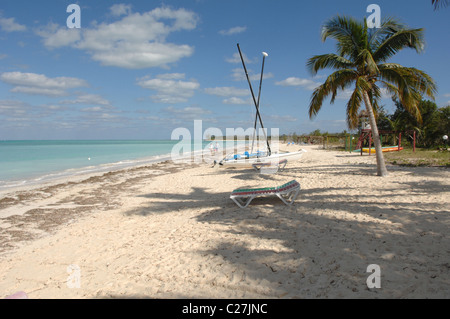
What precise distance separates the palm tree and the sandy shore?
3.01 metres

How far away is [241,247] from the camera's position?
4172mm

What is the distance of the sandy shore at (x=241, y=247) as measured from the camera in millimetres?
3180

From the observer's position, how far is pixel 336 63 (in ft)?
32.5

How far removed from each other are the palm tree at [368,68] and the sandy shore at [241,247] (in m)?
3.01

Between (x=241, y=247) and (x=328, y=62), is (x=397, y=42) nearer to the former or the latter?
(x=328, y=62)

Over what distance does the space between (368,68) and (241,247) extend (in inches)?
315

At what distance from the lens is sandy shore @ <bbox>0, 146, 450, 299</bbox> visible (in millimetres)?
3180

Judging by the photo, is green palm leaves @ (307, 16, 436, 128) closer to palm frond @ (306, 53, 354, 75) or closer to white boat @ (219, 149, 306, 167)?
→ palm frond @ (306, 53, 354, 75)

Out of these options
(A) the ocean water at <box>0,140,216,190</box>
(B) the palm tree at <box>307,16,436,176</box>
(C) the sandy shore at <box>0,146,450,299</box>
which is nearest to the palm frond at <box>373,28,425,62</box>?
(B) the palm tree at <box>307,16,436,176</box>

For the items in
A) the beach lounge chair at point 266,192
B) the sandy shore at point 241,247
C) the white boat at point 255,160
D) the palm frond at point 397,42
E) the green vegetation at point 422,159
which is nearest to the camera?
the sandy shore at point 241,247

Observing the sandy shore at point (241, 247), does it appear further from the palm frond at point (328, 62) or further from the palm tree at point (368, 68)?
the palm frond at point (328, 62)

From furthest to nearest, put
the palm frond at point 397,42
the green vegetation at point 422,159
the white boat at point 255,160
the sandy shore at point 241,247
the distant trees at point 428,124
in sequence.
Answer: the distant trees at point 428,124 < the white boat at point 255,160 < the green vegetation at point 422,159 < the palm frond at point 397,42 < the sandy shore at point 241,247

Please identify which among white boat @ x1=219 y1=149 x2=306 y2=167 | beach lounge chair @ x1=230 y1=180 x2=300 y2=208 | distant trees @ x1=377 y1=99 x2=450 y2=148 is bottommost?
beach lounge chair @ x1=230 y1=180 x2=300 y2=208

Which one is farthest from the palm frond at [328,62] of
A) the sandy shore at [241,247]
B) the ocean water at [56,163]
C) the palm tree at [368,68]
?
the ocean water at [56,163]
